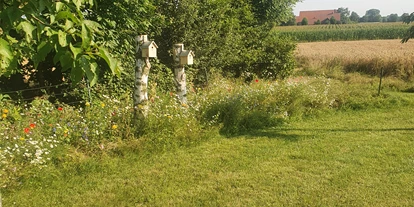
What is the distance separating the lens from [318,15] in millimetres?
75375

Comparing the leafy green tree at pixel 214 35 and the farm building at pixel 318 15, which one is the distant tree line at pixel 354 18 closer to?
the farm building at pixel 318 15

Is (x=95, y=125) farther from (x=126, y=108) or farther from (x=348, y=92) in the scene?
(x=348, y=92)

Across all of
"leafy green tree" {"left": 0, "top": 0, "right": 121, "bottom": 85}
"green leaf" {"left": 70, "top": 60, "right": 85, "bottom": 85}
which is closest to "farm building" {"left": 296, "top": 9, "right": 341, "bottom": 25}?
"leafy green tree" {"left": 0, "top": 0, "right": 121, "bottom": 85}

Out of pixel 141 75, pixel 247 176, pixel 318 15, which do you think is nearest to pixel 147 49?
pixel 141 75

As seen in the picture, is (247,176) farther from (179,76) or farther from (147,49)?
(179,76)

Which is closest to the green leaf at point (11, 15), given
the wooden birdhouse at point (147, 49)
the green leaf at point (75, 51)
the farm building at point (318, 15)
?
the green leaf at point (75, 51)

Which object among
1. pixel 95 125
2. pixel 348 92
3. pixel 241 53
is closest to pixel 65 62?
pixel 95 125

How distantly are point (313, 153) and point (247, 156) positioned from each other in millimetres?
1170

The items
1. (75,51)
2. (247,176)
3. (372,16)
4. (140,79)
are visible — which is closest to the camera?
(75,51)

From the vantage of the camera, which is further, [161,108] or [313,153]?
[161,108]

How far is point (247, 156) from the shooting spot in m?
5.51

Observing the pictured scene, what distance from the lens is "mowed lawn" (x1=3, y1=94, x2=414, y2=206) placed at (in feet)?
13.4

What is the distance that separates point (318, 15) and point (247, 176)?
256ft

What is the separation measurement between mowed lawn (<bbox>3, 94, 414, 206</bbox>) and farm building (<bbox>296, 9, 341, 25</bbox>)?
71.0 m
